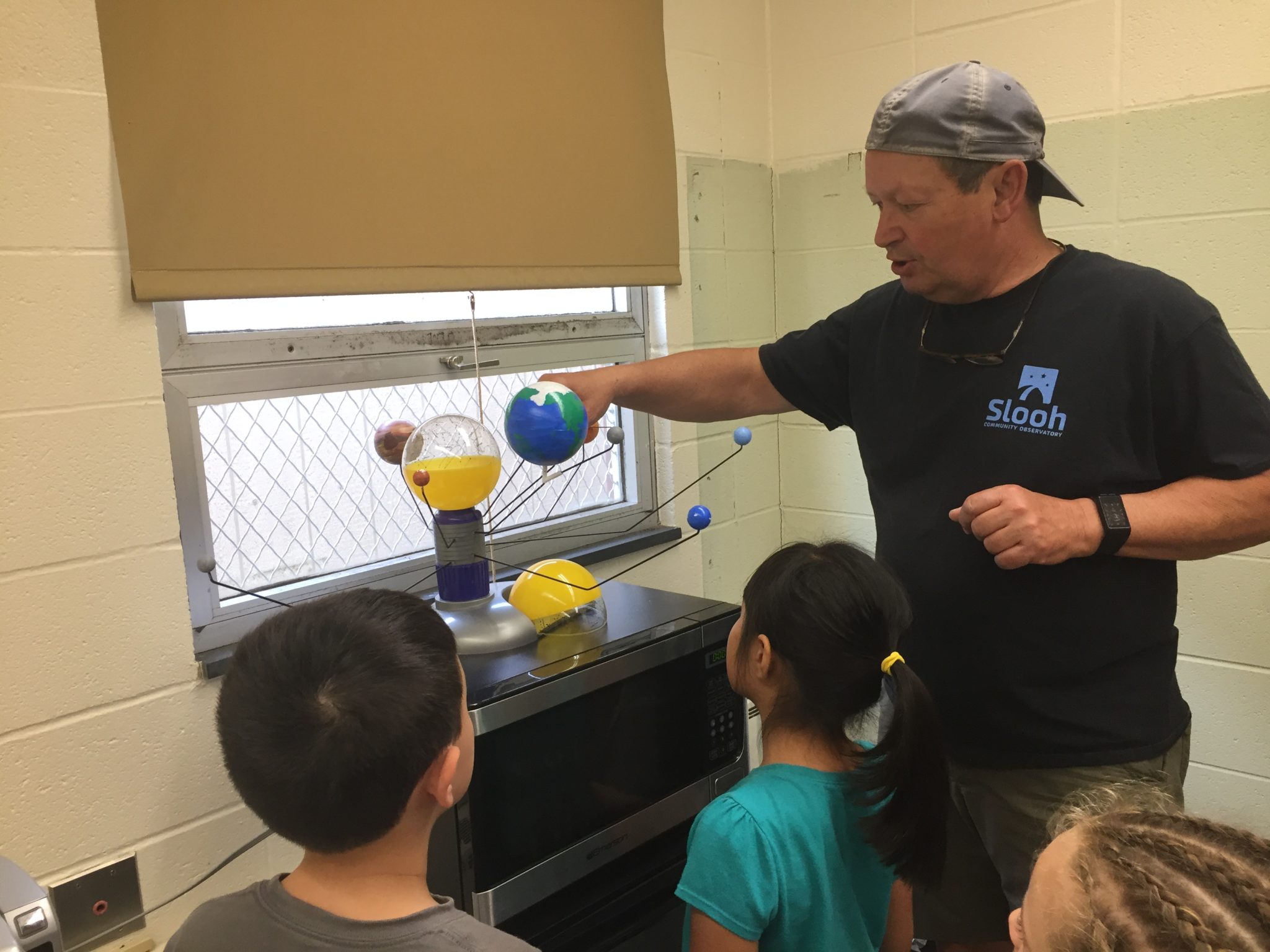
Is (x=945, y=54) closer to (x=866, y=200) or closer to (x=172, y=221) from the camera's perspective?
(x=866, y=200)

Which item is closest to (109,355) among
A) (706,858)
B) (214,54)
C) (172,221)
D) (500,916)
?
(172,221)

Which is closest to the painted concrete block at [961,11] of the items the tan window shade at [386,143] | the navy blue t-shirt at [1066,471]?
the tan window shade at [386,143]

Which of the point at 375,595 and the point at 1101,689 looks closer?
the point at 375,595

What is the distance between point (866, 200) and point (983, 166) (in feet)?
3.45

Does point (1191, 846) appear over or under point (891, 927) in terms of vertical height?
over

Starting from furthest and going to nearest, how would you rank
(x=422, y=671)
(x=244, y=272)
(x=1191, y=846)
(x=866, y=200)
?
(x=866, y=200)
(x=244, y=272)
(x=422, y=671)
(x=1191, y=846)

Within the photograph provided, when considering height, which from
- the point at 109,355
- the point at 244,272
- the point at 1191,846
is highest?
the point at 244,272

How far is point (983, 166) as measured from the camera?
1304 millimetres

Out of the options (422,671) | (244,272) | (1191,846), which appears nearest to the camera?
(1191,846)

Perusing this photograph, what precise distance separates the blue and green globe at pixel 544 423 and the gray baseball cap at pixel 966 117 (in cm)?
57

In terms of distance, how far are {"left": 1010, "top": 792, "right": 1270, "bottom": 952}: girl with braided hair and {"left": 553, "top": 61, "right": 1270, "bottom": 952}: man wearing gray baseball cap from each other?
54cm

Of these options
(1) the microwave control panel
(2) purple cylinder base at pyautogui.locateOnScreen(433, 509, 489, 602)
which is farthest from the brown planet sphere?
(1) the microwave control panel

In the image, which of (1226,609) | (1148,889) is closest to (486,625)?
(1148,889)

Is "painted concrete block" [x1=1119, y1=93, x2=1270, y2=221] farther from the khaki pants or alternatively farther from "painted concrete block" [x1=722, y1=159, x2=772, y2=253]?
the khaki pants
